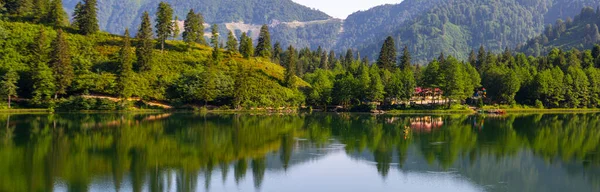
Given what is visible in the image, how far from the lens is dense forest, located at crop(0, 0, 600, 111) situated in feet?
359

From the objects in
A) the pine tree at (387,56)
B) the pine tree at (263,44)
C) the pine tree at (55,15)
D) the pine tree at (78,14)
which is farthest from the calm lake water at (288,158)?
the pine tree at (263,44)

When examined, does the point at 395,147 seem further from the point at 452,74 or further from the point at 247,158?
the point at 452,74

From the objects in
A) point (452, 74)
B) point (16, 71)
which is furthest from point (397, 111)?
point (16, 71)

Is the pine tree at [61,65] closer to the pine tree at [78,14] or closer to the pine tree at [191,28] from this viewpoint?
the pine tree at [78,14]

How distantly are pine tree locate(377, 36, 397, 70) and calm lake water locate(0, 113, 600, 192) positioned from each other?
78468mm

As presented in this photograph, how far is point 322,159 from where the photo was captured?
1939 inches

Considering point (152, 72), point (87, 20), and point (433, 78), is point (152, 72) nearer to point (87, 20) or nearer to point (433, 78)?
point (87, 20)

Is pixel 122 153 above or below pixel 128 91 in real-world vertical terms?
below

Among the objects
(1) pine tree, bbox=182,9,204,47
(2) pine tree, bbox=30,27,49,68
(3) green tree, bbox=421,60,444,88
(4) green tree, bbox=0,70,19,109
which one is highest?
(1) pine tree, bbox=182,9,204,47

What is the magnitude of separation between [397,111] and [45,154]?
283 ft

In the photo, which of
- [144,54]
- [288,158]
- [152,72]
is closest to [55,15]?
[144,54]

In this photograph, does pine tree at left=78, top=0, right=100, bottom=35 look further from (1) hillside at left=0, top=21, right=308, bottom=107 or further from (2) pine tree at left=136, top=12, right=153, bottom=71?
(2) pine tree at left=136, top=12, right=153, bottom=71

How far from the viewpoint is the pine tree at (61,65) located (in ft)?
349

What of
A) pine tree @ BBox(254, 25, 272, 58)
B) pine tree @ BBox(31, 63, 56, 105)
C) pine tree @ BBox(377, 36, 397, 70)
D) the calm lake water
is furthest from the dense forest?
the calm lake water
